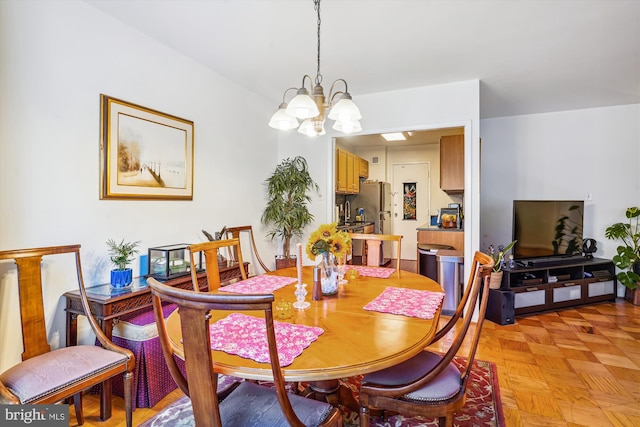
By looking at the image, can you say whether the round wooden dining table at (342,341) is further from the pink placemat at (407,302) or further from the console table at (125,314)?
the console table at (125,314)

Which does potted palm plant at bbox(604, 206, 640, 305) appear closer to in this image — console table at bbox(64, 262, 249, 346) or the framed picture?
the framed picture

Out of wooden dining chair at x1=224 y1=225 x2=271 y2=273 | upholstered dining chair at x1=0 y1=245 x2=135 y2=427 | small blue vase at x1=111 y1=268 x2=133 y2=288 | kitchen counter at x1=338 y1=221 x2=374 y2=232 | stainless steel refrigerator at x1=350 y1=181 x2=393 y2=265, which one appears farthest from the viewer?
stainless steel refrigerator at x1=350 y1=181 x2=393 y2=265

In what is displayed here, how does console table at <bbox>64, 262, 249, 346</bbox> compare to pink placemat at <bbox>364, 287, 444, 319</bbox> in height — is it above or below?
below

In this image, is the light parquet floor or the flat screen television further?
the flat screen television

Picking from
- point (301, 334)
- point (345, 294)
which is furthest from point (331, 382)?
point (301, 334)

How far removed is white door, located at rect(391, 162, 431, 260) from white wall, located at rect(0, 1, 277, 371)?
16.0ft

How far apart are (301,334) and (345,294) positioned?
0.60 meters

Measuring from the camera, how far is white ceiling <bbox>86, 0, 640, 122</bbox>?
220cm

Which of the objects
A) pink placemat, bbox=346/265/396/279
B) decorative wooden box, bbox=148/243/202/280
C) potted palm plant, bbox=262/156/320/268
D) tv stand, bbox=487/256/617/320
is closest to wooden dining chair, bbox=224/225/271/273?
potted palm plant, bbox=262/156/320/268

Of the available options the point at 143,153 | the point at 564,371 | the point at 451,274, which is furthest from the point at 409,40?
the point at 564,371

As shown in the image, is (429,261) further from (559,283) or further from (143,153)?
(143,153)

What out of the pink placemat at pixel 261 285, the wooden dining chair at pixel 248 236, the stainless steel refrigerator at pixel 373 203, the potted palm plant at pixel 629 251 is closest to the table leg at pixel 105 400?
the pink placemat at pixel 261 285

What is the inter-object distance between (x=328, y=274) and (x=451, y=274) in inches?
94.5

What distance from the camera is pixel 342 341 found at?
1155mm
